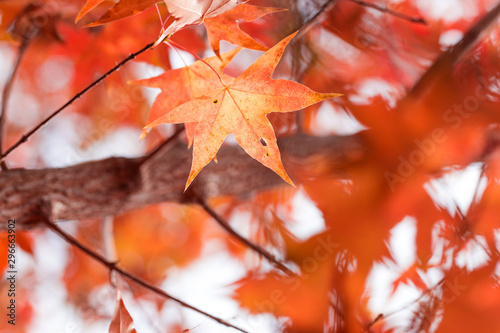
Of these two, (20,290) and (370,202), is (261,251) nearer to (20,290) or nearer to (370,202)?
(370,202)

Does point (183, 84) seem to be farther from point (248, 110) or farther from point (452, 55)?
point (452, 55)

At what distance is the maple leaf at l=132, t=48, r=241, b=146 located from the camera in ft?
2.86

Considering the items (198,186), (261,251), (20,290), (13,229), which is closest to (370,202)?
(261,251)

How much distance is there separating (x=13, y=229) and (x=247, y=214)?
132 cm

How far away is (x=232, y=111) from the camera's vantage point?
2.48ft

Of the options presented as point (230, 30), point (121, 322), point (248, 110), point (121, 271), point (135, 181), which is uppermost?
point (135, 181)

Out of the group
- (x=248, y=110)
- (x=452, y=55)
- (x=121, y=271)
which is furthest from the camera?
(x=452, y=55)

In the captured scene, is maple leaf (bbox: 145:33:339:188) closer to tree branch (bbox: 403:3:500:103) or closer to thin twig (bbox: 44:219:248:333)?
thin twig (bbox: 44:219:248:333)

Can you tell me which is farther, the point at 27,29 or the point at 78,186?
the point at 27,29

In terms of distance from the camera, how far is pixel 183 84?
2.99 feet

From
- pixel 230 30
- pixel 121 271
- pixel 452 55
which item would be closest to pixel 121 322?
pixel 121 271

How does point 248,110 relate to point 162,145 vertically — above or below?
below

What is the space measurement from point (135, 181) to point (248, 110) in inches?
24.8

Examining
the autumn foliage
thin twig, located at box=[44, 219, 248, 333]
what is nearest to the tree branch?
the autumn foliage
